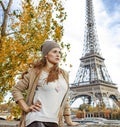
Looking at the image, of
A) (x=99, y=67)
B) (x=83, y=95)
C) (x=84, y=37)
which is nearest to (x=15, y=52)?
(x=83, y=95)

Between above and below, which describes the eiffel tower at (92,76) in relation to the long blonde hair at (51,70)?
above

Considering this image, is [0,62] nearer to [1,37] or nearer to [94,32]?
[1,37]

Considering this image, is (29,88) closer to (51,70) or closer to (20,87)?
(20,87)

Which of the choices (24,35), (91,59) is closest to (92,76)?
(91,59)

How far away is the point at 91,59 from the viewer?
2258 inches

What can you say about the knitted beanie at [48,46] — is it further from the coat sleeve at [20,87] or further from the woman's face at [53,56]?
the coat sleeve at [20,87]

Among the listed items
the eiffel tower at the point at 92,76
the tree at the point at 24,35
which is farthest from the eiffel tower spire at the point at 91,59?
the tree at the point at 24,35

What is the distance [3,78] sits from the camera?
19.9ft

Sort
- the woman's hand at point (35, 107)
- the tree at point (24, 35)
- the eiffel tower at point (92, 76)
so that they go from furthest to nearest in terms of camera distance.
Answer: the eiffel tower at point (92, 76)
the tree at point (24, 35)
the woman's hand at point (35, 107)

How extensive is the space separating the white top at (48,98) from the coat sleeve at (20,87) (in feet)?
0.38

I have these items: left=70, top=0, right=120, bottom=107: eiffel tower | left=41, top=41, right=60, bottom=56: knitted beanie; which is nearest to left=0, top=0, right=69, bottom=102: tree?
left=41, top=41, right=60, bottom=56: knitted beanie

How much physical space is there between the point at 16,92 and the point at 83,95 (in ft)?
171

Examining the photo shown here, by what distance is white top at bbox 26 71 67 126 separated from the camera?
6.60ft

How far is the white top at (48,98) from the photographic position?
2012mm
